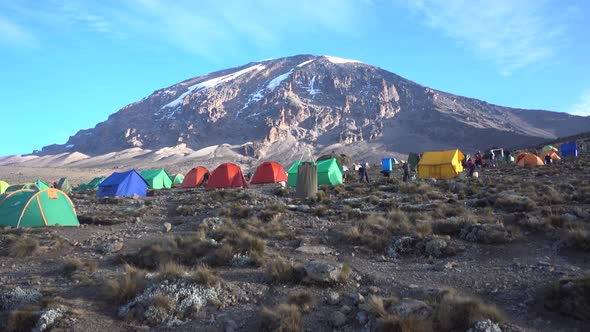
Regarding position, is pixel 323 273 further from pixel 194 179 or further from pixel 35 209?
pixel 194 179

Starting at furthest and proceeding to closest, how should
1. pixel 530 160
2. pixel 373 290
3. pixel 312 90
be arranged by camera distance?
pixel 312 90, pixel 530 160, pixel 373 290

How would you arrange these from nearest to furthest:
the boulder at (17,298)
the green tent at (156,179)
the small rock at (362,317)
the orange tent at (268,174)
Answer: the small rock at (362,317)
the boulder at (17,298)
the orange tent at (268,174)
the green tent at (156,179)

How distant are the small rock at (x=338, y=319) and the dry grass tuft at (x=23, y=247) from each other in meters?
7.60

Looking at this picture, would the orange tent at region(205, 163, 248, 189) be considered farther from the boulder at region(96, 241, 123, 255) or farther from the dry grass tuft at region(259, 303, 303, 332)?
the dry grass tuft at region(259, 303, 303, 332)

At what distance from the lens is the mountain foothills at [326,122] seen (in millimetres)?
136125

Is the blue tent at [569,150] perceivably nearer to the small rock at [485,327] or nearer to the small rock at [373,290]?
the small rock at [373,290]

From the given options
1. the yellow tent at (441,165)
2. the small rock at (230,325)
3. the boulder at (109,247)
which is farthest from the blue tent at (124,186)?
the small rock at (230,325)

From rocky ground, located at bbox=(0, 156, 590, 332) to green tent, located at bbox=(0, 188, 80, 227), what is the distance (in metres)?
0.82

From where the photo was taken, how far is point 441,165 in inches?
1027

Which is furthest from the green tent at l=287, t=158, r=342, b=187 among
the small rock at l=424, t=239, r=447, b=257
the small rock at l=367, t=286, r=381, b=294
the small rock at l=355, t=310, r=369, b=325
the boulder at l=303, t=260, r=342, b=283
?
the small rock at l=355, t=310, r=369, b=325

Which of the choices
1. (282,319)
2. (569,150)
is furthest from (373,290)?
(569,150)

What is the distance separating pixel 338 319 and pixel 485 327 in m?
1.72

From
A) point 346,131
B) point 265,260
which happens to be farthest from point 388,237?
point 346,131

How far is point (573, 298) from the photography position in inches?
195
